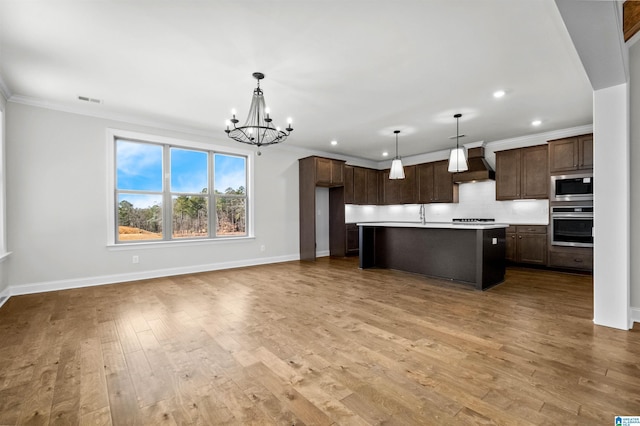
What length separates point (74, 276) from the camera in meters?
4.38

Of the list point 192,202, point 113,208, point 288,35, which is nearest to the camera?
point 288,35

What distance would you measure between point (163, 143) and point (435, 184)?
20.6 ft

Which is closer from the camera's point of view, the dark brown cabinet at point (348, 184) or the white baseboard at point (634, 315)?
the white baseboard at point (634, 315)

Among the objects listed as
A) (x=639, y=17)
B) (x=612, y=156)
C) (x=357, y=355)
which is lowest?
(x=357, y=355)

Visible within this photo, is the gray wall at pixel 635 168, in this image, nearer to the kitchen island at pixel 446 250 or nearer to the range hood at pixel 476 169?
the kitchen island at pixel 446 250

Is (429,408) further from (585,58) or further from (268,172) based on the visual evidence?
(268,172)

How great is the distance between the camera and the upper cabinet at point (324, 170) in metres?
6.77

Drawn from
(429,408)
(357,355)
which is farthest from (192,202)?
(429,408)

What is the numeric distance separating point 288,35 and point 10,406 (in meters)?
3.29

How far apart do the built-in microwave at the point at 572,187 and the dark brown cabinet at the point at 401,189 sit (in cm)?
303

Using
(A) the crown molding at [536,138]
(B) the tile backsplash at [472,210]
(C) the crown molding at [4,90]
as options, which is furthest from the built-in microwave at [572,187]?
(C) the crown molding at [4,90]

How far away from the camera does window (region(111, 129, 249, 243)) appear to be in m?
4.95

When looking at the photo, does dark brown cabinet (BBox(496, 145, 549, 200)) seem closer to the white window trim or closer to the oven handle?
the oven handle

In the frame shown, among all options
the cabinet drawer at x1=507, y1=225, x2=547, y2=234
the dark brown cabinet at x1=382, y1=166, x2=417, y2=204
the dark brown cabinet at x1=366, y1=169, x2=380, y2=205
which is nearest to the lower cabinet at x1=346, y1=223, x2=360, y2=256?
the dark brown cabinet at x1=366, y1=169, x2=380, y2=205
